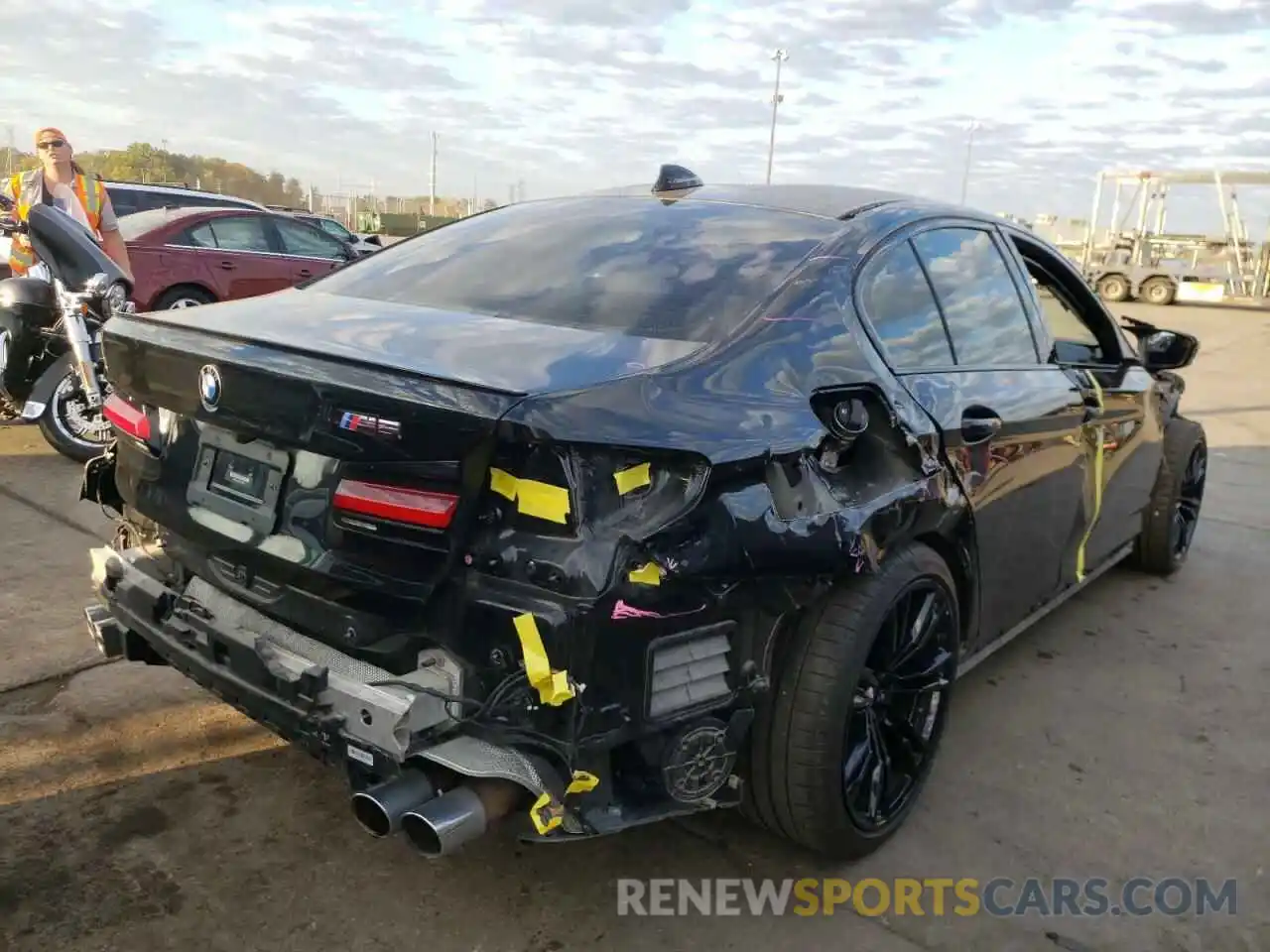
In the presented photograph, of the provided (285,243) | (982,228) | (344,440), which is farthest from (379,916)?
(285,243)

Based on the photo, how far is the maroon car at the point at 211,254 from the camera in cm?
966

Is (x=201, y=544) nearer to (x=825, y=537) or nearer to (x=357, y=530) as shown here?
(x=357, y=530)

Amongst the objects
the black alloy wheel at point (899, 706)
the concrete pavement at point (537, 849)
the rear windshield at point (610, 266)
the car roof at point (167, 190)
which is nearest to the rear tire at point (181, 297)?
the car roof at point (167, 190)

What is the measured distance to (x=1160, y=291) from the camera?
2544 cm

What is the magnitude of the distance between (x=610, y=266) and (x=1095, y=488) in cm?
221

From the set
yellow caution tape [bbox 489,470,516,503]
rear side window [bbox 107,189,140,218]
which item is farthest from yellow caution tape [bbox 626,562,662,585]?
rear side window [bbox 107,189,140,218]

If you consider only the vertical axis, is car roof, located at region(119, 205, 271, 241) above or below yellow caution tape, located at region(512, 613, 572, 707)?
above

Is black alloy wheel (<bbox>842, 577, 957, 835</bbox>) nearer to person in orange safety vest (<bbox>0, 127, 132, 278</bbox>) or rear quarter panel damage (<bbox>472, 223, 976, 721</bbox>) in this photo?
rear quarter panel damage (<bbox>472, 223, 976, 721</bbox>)

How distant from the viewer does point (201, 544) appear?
94.1 inches

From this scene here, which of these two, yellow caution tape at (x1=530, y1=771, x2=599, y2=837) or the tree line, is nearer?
yellow caution tape at (x1=530, y1=771, x2=599, y2=837)

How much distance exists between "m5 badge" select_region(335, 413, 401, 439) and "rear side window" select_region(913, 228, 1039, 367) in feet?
5.80

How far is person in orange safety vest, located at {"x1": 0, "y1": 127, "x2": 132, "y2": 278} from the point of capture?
6102mm

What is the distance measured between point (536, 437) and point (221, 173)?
70800 mm

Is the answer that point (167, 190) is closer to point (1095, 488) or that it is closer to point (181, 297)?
point (181, 297)
